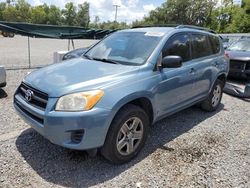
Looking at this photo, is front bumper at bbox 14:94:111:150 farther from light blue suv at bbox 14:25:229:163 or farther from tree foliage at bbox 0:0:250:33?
tree foliage at bbox 0:0:250:33

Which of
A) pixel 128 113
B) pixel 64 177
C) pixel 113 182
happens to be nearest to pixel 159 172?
pixel 113 182

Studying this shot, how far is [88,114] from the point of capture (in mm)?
2684

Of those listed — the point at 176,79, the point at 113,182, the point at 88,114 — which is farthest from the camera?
the point at 176,79

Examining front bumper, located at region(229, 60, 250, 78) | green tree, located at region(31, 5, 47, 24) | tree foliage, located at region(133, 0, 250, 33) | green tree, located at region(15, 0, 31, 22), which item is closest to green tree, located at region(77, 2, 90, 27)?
green tree, located at region(31, 5, 47, 24)

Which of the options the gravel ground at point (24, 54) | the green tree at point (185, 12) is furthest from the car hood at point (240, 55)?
the green tree at point (185, 12)

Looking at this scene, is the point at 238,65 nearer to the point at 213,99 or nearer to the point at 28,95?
the point at 213,99

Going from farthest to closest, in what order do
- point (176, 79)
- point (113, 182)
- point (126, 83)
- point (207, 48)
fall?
point (207, 48) < point (176, 79) < point (126, 83) < point (113, 182)

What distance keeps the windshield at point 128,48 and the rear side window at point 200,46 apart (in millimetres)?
963

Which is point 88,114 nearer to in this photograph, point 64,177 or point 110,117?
point 110,117

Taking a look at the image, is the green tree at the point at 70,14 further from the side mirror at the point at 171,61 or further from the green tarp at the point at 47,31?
the side mirror at the point at 171,61

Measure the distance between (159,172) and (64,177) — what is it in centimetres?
115

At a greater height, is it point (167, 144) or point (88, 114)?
point (88, 114)

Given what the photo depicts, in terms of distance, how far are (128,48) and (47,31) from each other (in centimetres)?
654

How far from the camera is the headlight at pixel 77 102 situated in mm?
2725
